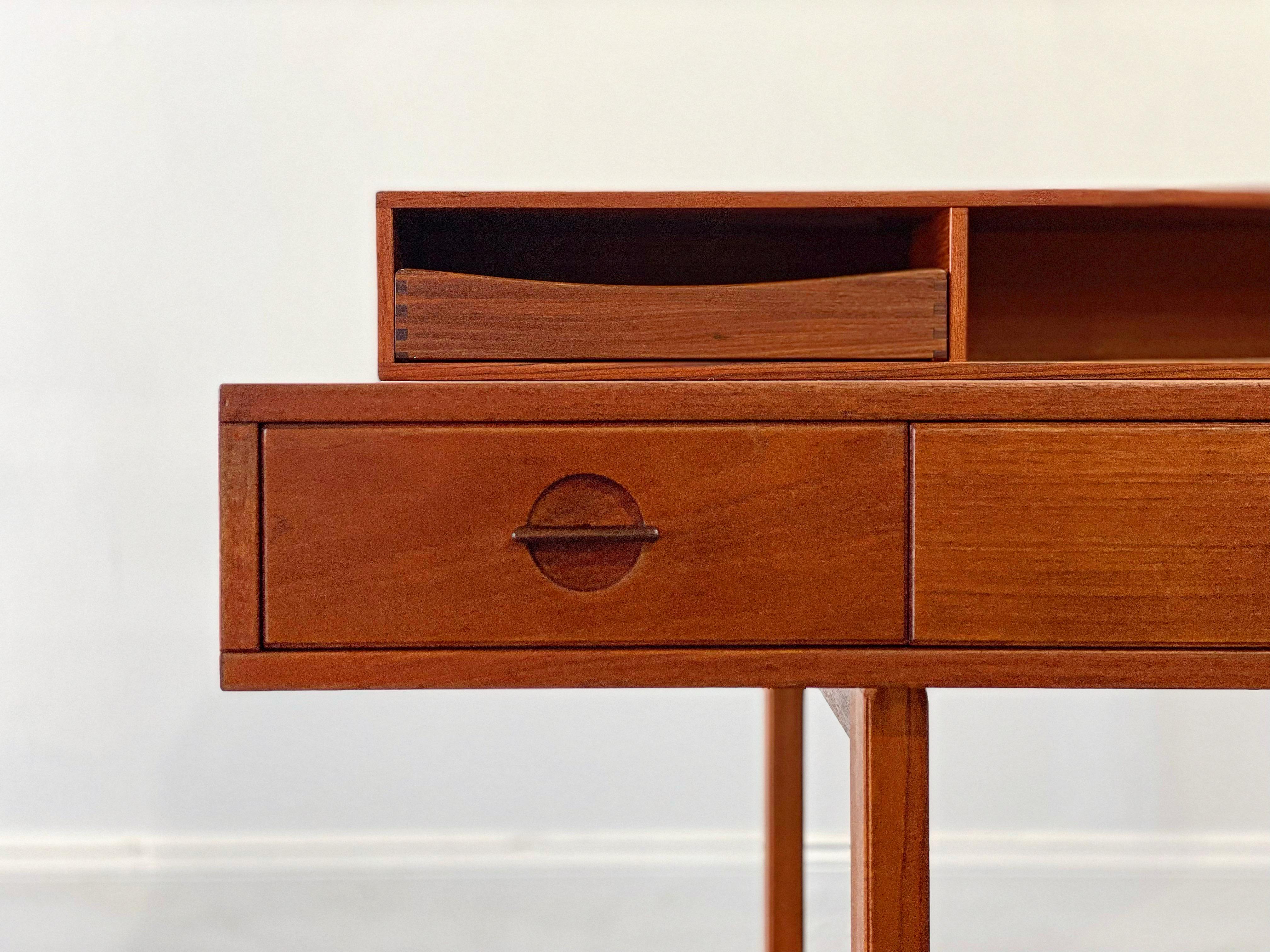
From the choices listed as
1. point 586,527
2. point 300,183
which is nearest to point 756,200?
point 586,527

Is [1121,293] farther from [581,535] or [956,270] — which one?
[581,535]

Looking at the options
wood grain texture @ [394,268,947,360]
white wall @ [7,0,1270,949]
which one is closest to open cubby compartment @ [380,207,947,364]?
wood grain texture @ [394,268,947,360]

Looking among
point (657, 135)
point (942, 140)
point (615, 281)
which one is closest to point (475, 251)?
point (615, 281)

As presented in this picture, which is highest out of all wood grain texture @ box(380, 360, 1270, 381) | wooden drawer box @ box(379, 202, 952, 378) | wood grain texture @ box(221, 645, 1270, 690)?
wooden drawer box @ box(379, 202, 952, 378)

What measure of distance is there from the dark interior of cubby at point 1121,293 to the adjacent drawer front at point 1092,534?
239 mm

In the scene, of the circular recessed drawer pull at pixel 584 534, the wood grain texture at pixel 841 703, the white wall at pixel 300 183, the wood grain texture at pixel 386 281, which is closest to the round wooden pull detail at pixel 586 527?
the circular recessed drawer pull at pixel 584 534

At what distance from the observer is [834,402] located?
522 millimetres

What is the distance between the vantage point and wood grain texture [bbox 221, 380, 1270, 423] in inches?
20.5

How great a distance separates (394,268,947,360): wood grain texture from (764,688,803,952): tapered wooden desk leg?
502 millimetres

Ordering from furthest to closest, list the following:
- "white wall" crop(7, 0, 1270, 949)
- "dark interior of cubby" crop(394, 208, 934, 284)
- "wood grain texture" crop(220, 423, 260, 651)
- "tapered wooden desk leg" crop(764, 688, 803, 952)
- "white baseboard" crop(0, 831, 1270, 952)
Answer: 1. "white wall" crop(7, 0, 1270, 949)
2. "white baseboard" crop(0, 831, 1270, 952)
3. "tapered wooden desk leg" crop(764, 688, 803, 952)
4. "dark interior of cubby" crop(394, 208, 934, 284)
5. "wood grain texture" crop(220, 423, 260, 651)

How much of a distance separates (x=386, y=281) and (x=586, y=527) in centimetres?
16

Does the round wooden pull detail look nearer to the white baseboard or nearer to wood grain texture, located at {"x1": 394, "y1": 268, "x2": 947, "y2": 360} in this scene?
wood grain texture, located at {"x1": 394, "y1": 268, "x2": 947, "y2": 360}

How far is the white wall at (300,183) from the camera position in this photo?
4.90 feet

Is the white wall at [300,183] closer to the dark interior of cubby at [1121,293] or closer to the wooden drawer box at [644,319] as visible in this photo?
the dark interior of cubby at [1121,293]
